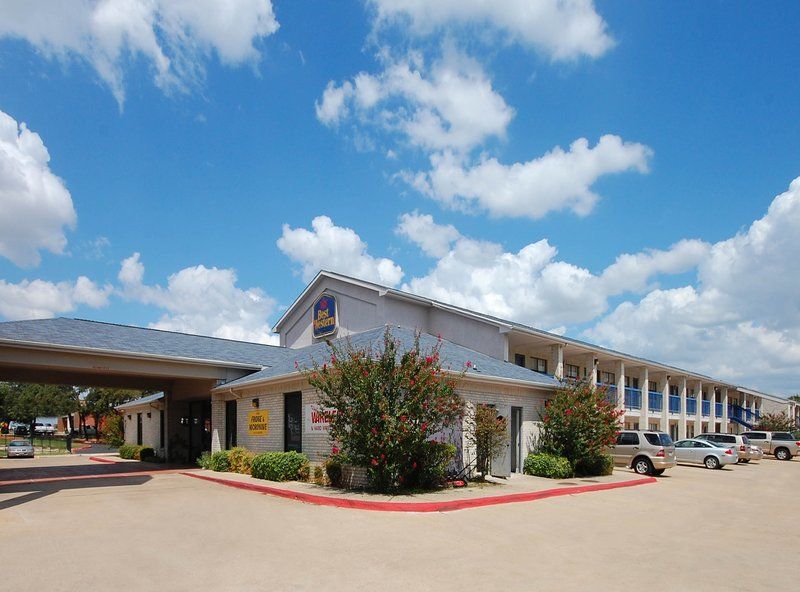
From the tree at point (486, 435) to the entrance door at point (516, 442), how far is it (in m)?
3.70

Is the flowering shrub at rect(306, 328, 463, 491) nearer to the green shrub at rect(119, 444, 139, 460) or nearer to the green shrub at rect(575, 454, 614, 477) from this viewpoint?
the green shrub at rect(575, 454, 614, 477)

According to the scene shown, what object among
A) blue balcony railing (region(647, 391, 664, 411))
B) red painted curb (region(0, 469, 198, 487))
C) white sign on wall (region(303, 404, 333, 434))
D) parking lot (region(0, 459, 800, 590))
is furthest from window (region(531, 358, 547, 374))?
red painted curb (region(0, 469, 198, 487))

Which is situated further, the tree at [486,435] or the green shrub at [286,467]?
the green shrub at [286,467]

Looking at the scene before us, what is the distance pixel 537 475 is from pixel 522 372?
452 cm

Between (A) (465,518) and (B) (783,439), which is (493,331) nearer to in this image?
(A) (465,518)

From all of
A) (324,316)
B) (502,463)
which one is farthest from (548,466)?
(324,316)

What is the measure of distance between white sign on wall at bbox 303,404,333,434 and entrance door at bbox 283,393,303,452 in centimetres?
73

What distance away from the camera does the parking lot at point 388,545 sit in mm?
8070

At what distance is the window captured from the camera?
3406cm

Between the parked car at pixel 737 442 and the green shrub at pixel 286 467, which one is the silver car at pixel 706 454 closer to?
the parked car at pixel 737 442

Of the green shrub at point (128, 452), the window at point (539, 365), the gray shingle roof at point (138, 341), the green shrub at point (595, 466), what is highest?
the gray shingle roof at point (138, 341)

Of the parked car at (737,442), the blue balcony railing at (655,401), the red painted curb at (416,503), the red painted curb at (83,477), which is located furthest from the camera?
the blue balcony railing at (655,401)

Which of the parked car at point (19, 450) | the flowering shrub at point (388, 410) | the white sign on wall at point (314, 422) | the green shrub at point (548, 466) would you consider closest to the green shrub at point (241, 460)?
the white sign on wall at point (314, 422)

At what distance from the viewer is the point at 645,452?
24.7 meters
